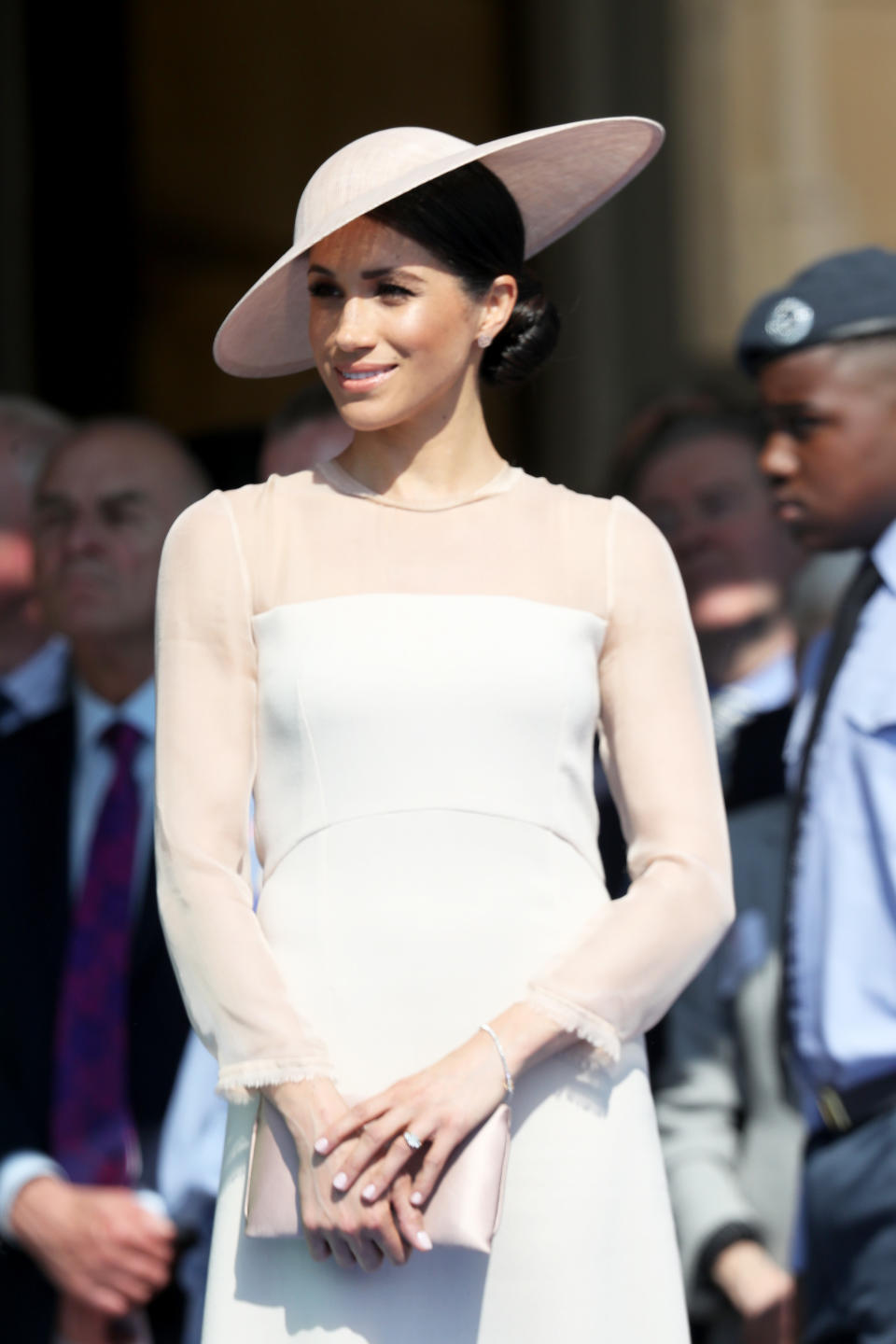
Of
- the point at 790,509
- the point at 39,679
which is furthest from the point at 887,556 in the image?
the point at 39,679

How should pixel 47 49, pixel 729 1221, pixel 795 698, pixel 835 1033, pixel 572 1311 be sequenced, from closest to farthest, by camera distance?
pixel 572 1311
pixel 835 1033
pixel 729 1221
pixel 795 698
pixel 47 49

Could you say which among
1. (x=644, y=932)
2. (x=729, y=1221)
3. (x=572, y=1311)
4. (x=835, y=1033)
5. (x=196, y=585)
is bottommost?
(x=729, y=1221)

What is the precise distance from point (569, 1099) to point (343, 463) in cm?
76

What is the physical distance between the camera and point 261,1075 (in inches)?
87.0

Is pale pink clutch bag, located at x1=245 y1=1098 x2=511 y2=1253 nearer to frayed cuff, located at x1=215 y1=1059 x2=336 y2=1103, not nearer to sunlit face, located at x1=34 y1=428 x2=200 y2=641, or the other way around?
frayed cuff, located at x1=215 y1=1059 x2=336 y2=1103

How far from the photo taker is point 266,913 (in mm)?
2375

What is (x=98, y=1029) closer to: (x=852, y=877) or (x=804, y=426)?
(x=852, y=877)

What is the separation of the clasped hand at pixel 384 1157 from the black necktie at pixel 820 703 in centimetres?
126

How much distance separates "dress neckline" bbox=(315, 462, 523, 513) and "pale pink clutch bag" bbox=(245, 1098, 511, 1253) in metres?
0.67

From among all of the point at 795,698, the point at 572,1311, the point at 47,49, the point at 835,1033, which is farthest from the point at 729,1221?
the point at 47,49

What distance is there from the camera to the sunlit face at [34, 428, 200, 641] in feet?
13.2

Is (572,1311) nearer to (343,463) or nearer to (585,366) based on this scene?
(343,463)

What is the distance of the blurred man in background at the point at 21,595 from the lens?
4574mm

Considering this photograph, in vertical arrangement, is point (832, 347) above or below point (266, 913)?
above
